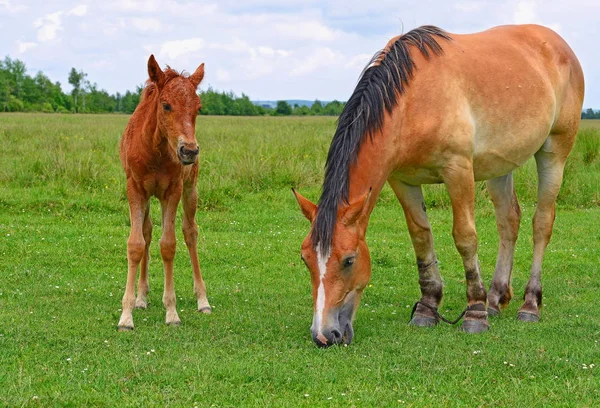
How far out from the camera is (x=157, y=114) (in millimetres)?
6273

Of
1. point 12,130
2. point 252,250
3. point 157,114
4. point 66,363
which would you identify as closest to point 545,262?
point 252,250

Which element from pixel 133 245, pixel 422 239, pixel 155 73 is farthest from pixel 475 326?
pixel 155 73

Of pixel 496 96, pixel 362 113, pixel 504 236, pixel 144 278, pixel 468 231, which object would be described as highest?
pixel 496 96

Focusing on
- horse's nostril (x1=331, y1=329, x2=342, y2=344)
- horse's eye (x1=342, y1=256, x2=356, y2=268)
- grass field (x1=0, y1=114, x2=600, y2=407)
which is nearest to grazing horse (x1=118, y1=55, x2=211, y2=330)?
grass field (x1=0, y1=114, x2=600, y2=407)

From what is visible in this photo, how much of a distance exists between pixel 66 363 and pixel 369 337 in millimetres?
2341

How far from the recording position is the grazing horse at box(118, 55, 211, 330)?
236 inches

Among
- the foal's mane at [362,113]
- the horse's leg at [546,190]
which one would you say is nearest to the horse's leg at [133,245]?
the foal's mane at [362,113]

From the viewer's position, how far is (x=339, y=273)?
548 cm

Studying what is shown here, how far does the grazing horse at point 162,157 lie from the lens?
6.00 meters

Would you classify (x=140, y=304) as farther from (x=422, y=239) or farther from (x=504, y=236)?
(x=504, y=236)

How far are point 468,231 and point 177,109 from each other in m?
2.69

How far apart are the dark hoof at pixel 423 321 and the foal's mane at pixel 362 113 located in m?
1.58

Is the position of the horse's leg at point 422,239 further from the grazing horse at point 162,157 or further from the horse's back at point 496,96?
the grazing horse at point 162,157

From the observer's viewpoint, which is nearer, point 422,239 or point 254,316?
point 254,316
